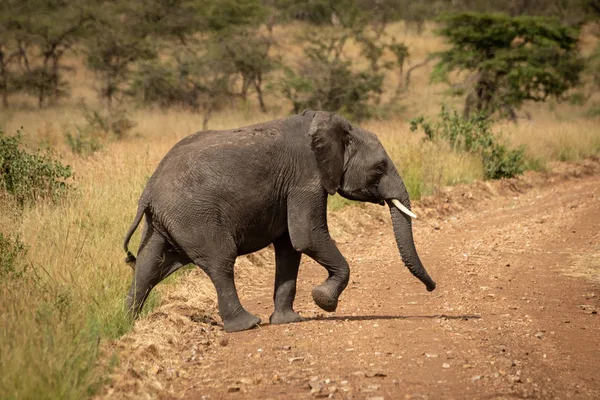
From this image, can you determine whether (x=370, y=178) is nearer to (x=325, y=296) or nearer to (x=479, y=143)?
(x=325, y=296)

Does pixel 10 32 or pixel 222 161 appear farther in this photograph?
pixel 10 32

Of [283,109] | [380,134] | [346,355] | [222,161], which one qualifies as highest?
[222,161]

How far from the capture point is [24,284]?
5.79 meters

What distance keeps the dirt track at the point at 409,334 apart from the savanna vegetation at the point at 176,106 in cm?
50

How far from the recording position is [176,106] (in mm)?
27359

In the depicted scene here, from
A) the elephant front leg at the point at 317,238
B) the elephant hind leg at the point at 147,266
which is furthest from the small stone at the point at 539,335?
the elephant hind leg at the point at 147,266

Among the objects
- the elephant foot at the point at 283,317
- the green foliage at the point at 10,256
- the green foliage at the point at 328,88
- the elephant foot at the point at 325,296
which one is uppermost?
the green foliage at the point at 10,256

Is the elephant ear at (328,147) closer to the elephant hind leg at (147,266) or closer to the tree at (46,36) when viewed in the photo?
the elephant hind leg at (147,266)

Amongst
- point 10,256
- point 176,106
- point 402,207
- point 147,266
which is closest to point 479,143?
point 402,207

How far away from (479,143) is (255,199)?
9.94 m

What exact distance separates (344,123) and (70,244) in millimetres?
2518

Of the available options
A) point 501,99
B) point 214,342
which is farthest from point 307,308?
point 501,99

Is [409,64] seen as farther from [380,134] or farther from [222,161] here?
[222,161]

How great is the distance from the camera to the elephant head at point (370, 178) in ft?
22.3
